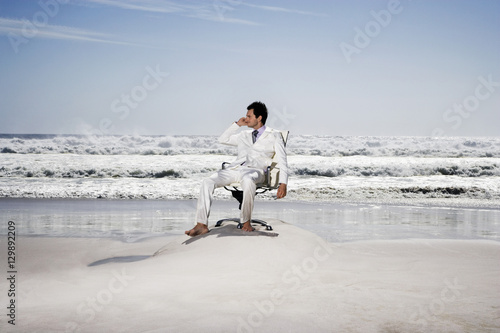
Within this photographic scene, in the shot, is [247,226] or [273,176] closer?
[247,226]

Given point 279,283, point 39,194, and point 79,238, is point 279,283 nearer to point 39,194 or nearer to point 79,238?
point 79,238

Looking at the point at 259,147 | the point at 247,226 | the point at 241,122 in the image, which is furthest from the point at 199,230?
the point at 241,122

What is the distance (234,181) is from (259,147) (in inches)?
18.8

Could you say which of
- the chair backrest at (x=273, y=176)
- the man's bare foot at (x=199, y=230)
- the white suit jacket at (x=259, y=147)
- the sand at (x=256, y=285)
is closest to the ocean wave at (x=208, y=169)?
the sand at (x=256, y=285)

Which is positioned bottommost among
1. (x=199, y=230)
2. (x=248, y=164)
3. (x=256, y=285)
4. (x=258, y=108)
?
(x=256, y=285)

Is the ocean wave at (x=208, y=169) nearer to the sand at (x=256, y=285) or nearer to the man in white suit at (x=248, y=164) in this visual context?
the sand at (x=256, y=285)

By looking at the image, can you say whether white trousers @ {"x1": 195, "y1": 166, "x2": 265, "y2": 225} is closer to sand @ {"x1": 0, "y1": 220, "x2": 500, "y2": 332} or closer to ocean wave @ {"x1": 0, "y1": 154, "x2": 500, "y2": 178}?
sand @ {"x1": 0, "y1": 220, "x2": 500, "y2": 332}

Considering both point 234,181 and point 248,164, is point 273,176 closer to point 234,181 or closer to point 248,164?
point 248,164

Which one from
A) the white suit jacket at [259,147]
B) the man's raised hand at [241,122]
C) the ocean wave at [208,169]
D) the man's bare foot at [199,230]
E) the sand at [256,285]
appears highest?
the man's raised hand at [241,122]

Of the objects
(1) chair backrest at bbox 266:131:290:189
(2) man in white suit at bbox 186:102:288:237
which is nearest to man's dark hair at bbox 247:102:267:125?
(2) man in white suit at bbox 186:102:288:237

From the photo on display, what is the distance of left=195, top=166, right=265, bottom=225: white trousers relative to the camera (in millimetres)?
5750

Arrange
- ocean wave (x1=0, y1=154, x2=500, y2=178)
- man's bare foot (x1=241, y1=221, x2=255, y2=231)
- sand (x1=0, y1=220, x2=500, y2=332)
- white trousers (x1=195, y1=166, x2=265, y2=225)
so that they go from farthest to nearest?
ocean wave (x1=0, y1=154, x2=500, y2=178), man's bare foot (x1=241, y1=221, x2=255, y2=231), white trousers (x1=195, y1=166, x2=265, y2=225), sand (x1=0, y1=220, x2=500, y2=332)

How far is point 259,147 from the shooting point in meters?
6.06

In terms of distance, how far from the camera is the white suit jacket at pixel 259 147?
603 cm
